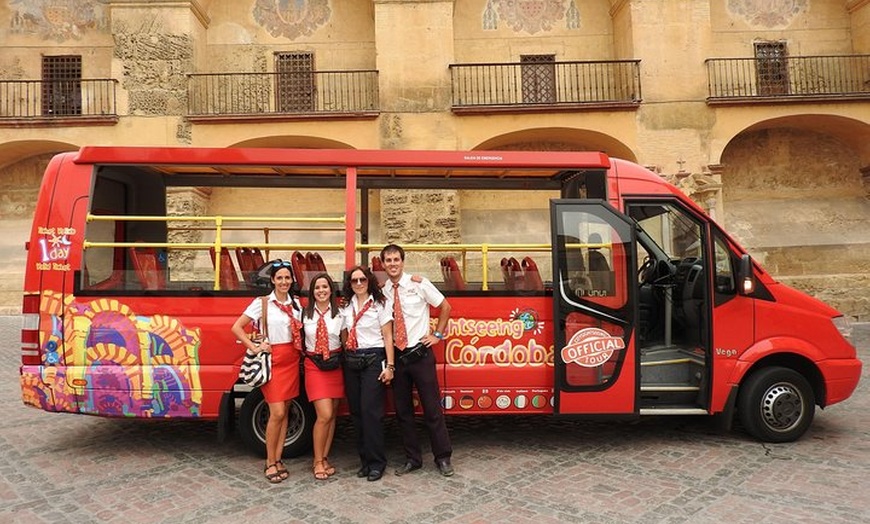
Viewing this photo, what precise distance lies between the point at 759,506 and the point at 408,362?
8.63 ft

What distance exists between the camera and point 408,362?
170 inches

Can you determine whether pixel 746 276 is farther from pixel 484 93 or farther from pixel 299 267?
pixel 484 93

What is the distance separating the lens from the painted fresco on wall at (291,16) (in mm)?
17375

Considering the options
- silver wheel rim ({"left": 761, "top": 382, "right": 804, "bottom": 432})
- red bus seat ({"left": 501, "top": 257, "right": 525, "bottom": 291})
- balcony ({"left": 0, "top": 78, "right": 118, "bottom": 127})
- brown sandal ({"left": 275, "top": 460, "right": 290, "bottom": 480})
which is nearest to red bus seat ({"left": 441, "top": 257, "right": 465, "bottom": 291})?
red bus seat ({"left": 501, "top": 257, "right": 525, "bottom": 291})

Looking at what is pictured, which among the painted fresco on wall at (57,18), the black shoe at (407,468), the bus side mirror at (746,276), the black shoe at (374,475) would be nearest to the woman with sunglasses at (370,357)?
the black shoe at (374,475)

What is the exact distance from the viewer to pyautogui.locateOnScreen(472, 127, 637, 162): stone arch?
1558cm

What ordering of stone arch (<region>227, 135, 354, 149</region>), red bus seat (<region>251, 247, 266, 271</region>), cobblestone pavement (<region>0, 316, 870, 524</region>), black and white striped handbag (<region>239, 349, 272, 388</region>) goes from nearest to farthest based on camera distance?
cobblestone pavement (<region>0, 316, 870, 524</region>)
black and white striped handbag (<region>239, 349, 272, 388</region>)
red bus seat (<region>251, 247, 266, 271</region>)
stone arch (<region>227, 135, 354, 149</region>)

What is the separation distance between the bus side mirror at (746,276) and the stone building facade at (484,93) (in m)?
9.81

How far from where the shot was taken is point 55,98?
1664 cm

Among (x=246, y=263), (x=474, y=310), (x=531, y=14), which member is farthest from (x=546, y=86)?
(x=246, y=263)

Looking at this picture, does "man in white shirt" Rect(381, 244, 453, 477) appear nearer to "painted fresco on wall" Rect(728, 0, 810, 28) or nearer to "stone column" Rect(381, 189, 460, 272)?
"stone column" Rect(381, 189, 460, 272)

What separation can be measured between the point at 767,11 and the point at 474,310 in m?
18.1

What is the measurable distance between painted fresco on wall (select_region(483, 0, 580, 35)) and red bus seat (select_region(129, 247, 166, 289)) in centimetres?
1498

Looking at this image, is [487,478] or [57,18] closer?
[487,478]
